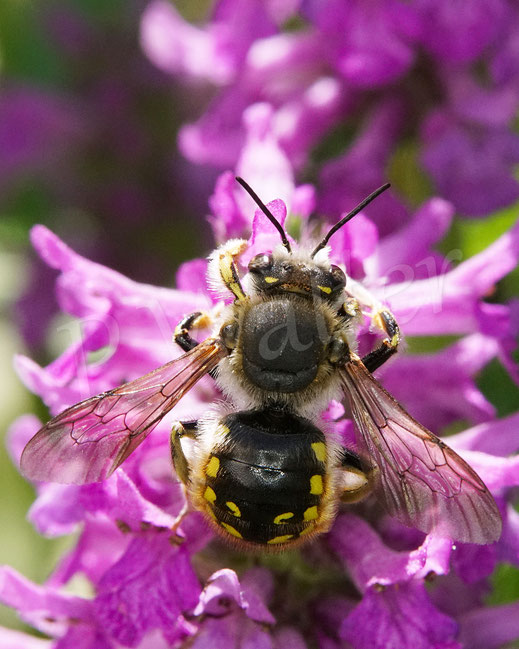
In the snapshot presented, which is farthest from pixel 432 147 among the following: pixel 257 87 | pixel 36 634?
pixel 36 634

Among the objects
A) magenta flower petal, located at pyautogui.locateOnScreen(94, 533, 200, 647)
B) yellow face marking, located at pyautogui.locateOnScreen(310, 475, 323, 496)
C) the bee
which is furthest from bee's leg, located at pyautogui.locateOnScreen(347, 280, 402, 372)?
magenta flower petal, located at pyautogui.locateOnScreen(94, 533, 200, 647)

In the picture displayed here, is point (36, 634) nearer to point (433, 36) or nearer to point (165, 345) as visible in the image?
point (165, 345)

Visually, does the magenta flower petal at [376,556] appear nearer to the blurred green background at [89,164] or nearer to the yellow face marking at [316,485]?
the yellow face marking at [316,485]

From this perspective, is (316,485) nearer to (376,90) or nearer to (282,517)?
(282,517)

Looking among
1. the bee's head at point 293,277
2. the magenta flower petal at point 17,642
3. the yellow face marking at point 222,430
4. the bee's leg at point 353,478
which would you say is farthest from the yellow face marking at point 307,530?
the magenta flower petal at point 17,642

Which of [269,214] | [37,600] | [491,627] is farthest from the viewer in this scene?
[491,627]

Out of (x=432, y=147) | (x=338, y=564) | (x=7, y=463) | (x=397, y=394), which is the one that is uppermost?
(x=432, y=147)

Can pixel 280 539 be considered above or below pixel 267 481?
below

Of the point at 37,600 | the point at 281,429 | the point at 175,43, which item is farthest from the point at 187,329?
the point at 175,43
